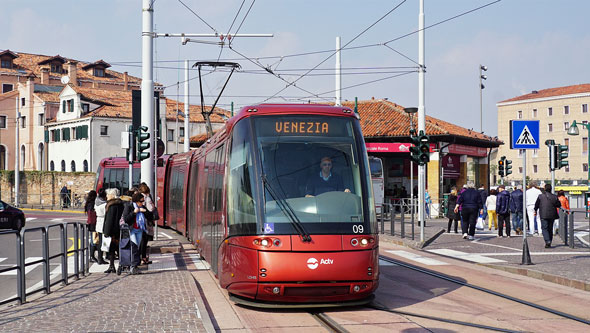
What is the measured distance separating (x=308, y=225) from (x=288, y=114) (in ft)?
5.59

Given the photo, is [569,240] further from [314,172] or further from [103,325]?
[103,325]

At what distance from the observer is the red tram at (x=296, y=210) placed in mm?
8898

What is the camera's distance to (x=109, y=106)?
69.2 m

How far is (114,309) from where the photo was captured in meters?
9.12

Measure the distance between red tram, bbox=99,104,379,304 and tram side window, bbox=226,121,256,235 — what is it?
0.01 meters

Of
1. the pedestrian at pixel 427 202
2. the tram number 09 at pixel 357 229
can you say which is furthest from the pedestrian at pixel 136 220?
the pedestrian at pixel 427 202

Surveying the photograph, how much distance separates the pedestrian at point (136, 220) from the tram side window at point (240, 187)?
4.08 m

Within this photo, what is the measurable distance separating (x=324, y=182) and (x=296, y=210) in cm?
57

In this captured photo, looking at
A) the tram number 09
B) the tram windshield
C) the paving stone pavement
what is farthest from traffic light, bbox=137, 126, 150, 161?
the tram number 09

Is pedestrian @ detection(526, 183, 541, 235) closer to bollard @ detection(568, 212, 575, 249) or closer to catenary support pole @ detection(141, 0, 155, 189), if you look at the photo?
bollard @ detection(568, 212, 575, 249)

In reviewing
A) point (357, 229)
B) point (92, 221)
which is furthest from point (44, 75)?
point (357, 229)

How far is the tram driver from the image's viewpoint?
368 inches

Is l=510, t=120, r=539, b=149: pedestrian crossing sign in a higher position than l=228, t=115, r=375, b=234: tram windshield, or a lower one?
higher

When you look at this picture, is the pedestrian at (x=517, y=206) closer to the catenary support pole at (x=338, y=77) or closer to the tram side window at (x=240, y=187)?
the catenary support pole at (x=338, y=77)
